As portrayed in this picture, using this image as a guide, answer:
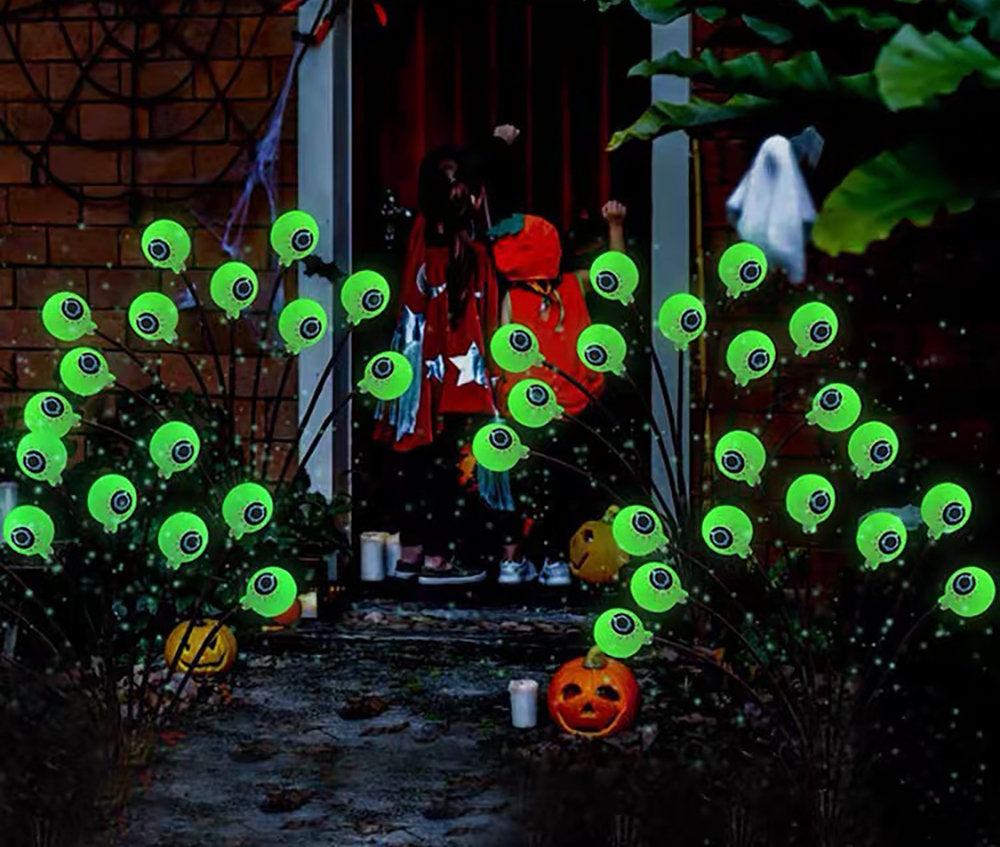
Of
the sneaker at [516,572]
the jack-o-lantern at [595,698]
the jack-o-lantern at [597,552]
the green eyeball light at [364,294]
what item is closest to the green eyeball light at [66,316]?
the green eyeball light at [364,294]

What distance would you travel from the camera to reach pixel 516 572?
762cm

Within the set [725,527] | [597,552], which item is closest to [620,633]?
[725,527]

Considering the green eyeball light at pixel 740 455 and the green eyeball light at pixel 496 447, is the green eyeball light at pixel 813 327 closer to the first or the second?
the green eyeball light at pixel 740 455

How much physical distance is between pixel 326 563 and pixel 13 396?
64.1 inches

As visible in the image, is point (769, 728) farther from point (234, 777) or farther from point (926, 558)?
point (234, 777)

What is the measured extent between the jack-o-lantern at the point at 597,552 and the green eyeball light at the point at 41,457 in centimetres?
288

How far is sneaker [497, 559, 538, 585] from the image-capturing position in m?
7.62

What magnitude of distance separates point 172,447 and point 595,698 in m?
1.75

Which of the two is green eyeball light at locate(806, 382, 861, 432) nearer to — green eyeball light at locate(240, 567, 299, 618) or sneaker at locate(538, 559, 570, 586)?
green eyeball light at locate(240, 567, 299, 618)

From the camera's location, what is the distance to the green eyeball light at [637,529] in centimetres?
482

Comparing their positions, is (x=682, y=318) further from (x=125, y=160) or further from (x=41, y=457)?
(x=125, y=160)

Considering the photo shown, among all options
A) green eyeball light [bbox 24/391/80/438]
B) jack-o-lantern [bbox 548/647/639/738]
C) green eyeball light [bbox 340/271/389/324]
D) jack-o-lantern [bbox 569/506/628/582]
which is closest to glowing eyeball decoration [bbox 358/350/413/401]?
green eyeball light [bbox 340/271/389/324]

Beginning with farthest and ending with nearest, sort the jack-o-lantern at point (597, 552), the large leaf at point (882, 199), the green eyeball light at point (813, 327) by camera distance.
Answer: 1. the jack-o-lantern at point (597, 552)
2. the green eyeball light at point (813, 327)
3. the large leaf at point (882, 199)

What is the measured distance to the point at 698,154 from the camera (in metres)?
7.15
